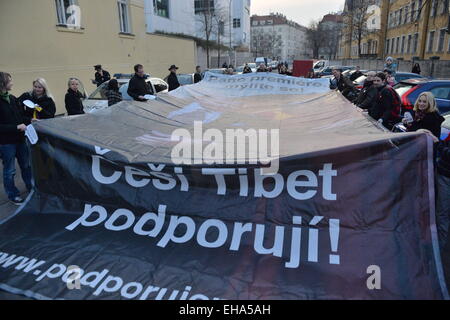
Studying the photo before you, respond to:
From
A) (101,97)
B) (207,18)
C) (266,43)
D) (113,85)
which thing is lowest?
(101,97)

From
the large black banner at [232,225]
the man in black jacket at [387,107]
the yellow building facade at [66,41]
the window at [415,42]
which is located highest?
the window at [415,42]

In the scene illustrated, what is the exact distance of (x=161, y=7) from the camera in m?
28.4

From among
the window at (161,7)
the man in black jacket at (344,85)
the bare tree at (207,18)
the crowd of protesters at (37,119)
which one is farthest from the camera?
the bare tree at (207,18)

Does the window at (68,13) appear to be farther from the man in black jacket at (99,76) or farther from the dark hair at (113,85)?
the dark hair at (113,85)

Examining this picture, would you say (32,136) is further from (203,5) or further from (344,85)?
(203,5)

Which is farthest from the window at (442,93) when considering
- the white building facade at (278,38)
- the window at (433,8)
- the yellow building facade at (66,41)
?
the white building facade at (278,38)

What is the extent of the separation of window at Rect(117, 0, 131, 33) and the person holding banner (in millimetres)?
15147

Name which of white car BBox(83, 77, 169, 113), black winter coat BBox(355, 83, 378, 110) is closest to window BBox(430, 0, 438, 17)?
black winter coat BBox(355, 83, 378, 110)

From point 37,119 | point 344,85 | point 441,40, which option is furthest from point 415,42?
point 37,119

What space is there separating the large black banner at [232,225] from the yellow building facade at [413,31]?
77.8 feet

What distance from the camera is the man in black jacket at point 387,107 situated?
663 centimetres

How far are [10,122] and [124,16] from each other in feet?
52.8

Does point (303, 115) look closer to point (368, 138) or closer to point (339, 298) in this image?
point (368, 138)

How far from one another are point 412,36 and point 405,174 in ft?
138
